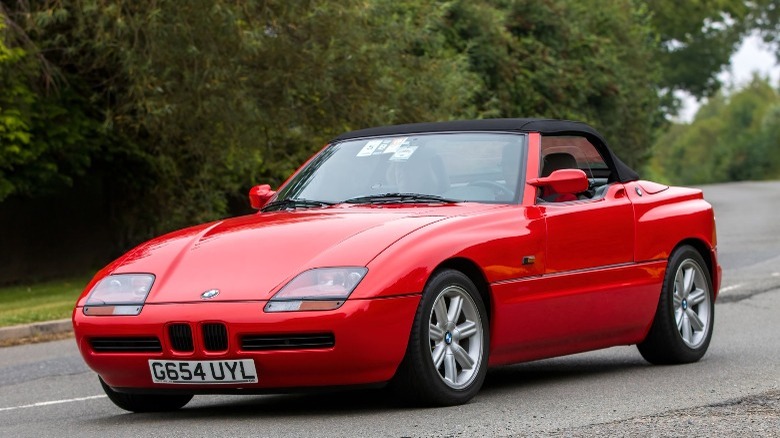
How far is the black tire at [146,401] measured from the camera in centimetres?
780

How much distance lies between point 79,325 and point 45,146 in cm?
1548

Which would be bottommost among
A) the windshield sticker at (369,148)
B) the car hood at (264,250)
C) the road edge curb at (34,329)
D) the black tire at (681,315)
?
the road edge curb at (34,329)

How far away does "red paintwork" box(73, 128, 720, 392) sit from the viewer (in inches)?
274

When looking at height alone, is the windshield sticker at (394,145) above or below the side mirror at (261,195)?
above

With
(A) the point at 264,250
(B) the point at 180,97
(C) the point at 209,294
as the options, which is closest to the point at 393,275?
(A) the point at 264,250

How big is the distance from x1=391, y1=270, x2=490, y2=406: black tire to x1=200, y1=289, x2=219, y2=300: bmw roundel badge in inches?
36.1

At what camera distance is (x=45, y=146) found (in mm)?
22453

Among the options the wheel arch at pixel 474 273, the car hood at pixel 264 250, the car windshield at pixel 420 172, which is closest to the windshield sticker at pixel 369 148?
the car windshield at pixel 420 172

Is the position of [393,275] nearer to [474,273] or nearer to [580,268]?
[474,273]

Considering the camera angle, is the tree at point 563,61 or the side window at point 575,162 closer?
the side window at point 575,162

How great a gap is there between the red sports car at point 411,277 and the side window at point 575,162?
0.04 ft

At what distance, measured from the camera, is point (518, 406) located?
24.2 ft

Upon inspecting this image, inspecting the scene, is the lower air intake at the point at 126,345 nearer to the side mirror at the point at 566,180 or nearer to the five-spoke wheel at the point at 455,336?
the five-spoke wheel at the point at 455,336

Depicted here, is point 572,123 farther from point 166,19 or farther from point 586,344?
point 166,19
